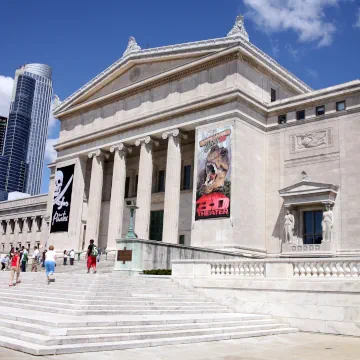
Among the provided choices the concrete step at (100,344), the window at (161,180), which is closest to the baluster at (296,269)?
the concrete step at (100,344)

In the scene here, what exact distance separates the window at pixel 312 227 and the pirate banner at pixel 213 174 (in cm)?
586

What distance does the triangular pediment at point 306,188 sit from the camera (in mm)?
33969

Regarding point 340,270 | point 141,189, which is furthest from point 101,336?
point 141,189

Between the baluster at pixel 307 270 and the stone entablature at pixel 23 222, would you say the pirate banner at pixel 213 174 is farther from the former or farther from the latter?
the stone entablature at pixel 23 222

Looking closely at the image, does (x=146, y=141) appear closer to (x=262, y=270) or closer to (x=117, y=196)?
(x=117, y=196)

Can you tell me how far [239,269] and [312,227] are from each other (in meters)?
15.4

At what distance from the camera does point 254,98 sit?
125 ft

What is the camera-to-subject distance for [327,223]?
3325cm

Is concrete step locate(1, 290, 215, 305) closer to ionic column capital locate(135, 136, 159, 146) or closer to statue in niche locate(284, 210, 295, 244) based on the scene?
statue in niche locate(284, 210, 295, 244)

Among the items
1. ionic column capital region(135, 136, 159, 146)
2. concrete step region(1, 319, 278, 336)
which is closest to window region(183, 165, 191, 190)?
ionic column capital region(135, 136, 159, 146)

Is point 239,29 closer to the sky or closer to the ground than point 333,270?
closer to the sky

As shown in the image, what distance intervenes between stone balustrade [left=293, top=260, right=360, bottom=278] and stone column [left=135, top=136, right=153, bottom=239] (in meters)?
22.7

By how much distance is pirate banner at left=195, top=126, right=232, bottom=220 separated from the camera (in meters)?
35.7

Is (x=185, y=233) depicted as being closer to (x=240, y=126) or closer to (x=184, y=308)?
(x=240, y=126)
